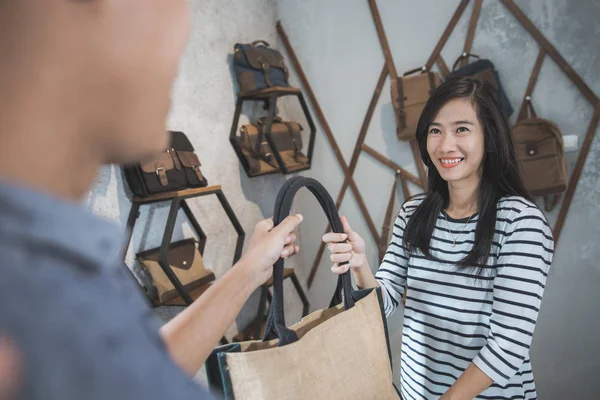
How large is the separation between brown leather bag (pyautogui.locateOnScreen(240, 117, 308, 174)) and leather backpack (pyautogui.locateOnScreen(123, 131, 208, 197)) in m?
0.56

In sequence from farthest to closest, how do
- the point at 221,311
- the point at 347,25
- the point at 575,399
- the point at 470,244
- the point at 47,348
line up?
the point at 347,25
the point at 575,399
the point at 470,244
the point at 221,311
the point at 47,348

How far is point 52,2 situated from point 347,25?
Result: 105 inches

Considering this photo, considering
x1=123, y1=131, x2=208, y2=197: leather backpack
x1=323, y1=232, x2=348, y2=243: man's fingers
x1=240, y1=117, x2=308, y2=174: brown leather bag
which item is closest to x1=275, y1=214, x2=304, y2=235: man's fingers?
x1=323, y1=232, x2=348, y2=243: man's fingers

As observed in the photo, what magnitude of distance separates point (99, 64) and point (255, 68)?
83.9 inches

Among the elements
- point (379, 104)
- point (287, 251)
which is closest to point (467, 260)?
point (287, 251)

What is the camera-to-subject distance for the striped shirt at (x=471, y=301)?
3.12ft

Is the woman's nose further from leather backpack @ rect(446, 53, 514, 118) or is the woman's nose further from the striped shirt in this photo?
leather backpack @ rect(446, 53, 514, 118)

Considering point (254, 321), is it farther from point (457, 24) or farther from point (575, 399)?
point (457, 24)

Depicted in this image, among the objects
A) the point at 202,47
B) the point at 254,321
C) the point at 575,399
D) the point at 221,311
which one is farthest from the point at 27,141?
the point at 575,399

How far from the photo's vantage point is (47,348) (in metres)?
0.19

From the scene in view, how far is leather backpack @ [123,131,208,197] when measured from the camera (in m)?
1.53

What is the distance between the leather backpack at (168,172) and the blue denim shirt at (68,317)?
4.30 feet

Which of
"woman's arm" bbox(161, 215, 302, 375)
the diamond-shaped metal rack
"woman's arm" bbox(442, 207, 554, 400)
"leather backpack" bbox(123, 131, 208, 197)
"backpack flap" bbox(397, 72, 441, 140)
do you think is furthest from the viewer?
"backpack flap" bbox(397, 72, 441, 140)

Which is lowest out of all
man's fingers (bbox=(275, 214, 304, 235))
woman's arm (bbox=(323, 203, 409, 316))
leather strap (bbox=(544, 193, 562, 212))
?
leather strap (bbox=(544, 193, 562, 212))
